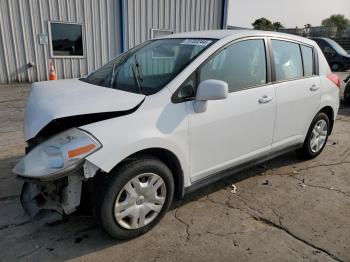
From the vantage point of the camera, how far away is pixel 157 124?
107 inches

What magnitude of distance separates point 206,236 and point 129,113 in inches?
52.4

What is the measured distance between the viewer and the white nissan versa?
2498 millimetres

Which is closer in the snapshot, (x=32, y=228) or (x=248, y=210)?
(x=32, y=228)

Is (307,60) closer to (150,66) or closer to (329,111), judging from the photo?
(329,111)

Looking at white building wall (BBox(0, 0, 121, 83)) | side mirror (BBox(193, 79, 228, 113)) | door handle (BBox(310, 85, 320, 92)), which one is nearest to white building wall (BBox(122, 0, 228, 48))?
white building wall (BBox(0, 0, 121, 83))

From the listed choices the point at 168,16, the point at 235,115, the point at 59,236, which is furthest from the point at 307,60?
the point at 168,16

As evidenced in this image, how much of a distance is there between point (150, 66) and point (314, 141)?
273 cm

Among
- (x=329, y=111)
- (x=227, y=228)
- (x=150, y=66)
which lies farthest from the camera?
(x=329, y=111)

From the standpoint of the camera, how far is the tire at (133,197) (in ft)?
8.36

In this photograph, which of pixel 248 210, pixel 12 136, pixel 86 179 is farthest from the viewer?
pixel 12 136

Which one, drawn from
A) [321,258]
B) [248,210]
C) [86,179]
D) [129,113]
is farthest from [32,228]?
[321,258]

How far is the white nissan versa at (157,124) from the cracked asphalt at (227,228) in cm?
25

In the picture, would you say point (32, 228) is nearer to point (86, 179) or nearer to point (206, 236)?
point (86, 179)

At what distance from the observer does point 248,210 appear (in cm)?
338
